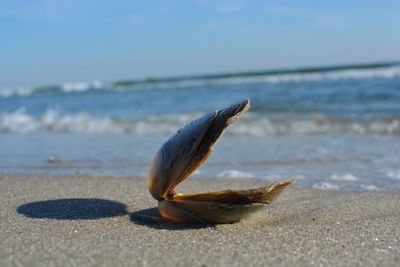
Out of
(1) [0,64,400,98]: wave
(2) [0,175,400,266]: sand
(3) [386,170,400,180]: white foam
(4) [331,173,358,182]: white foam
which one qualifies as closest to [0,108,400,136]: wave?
(3) [386,170,400,180]: white foam

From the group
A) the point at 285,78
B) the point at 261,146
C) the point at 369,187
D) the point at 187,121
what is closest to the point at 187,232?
the point at 369,187

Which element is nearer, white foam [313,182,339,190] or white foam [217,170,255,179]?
white foam [313,182,339,190]

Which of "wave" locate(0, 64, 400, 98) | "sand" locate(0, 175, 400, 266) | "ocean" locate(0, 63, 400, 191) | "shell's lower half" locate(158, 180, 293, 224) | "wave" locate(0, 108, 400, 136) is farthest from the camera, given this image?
"wave" locate(0, 64, 400, 98)

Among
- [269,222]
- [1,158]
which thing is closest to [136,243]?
[269,222]

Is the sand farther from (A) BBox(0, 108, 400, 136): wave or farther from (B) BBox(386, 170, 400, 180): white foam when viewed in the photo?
(A) BBox(0, 108, 400, 136): wave

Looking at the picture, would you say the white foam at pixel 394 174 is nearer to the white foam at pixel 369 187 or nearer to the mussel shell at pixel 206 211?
the white foam at pixel 369 187

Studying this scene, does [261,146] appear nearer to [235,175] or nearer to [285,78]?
[235,175]

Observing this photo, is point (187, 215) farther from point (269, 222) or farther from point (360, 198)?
point (360, 198)

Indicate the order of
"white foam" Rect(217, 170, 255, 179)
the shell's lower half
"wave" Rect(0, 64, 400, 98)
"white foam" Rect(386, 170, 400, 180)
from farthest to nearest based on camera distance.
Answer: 1. "wave" Rect(0, 64, 400, 98)
2. "white foam" Rect(217, 170, 255, 179)
3. "white foam" Rect(386, 170, 400, 180)
4. the shell's lower half

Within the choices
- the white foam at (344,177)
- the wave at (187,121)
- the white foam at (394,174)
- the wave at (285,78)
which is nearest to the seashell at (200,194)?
the white foam at (344,177)
